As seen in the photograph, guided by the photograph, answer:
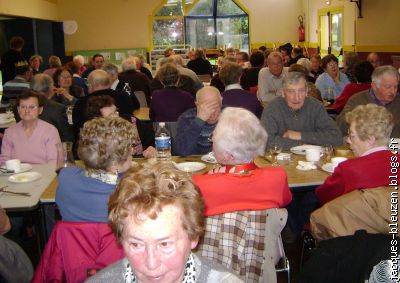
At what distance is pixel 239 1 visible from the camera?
1345 centimetres

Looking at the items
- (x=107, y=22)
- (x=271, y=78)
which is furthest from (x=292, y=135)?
(x=107, y=22)

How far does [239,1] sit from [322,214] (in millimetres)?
12018

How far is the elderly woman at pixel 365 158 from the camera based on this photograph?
2.25 m

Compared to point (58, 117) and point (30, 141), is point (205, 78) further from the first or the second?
point (30, 141)

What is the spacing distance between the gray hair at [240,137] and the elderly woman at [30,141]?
1790 mm

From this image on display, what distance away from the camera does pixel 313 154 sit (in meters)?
3.17

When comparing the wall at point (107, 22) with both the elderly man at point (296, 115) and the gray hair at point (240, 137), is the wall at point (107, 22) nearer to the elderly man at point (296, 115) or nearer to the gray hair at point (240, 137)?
the elderly man at point (296, 115)

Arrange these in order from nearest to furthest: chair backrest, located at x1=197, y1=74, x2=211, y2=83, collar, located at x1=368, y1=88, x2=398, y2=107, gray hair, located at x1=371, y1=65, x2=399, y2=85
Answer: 1. gray hair, located at x1=371, y1=65, x2=399, y2=85
2. collar, located at x1=368, y1=88, x2=398, y2=107
3. chair backrest, located at x1=197, y1=74, x2=211, y2=83

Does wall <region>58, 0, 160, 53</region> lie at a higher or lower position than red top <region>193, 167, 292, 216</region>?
higher

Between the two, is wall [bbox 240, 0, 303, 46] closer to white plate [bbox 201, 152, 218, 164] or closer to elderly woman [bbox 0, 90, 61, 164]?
elderly woman [bbox 0, 90, 61, 164]

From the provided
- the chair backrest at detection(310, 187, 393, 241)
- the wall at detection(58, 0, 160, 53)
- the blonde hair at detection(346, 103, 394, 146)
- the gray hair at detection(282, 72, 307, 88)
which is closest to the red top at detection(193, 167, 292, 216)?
the chair backrest at detection(310, 187, 393, 241)

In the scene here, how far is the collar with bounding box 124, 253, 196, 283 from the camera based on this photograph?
1.40 meters

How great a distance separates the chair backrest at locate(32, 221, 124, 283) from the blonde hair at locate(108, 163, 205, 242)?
51cm

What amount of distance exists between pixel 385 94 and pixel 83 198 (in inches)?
118
